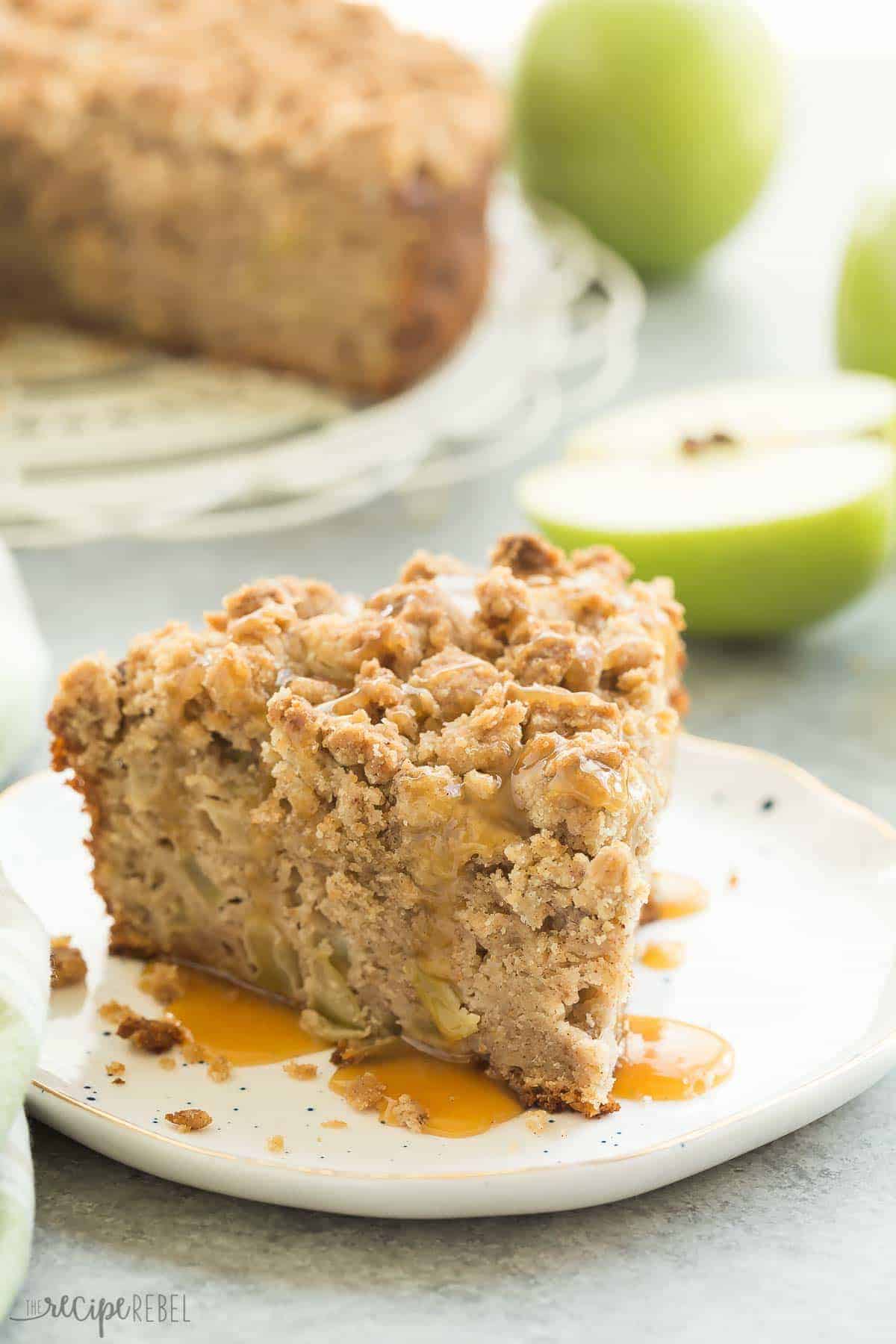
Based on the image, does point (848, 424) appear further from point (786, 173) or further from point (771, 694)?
point (786, 173)

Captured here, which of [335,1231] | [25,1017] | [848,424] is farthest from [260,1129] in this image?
[848,424]

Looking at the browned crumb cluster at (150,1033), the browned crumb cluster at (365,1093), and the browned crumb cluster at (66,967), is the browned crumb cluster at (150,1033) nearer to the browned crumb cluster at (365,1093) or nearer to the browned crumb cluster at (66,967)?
the browned crumb cluster at (66,967)

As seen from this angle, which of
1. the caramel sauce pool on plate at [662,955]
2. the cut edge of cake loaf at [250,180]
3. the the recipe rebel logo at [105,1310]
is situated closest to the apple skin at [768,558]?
the caramel sauce pool on plate at [662,955]

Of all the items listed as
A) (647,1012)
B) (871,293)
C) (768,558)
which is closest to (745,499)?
(768,558)

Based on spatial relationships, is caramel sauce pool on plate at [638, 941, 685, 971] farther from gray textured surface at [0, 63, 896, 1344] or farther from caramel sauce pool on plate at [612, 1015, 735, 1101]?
gray textured surface at [0, 63, 896, 1344]

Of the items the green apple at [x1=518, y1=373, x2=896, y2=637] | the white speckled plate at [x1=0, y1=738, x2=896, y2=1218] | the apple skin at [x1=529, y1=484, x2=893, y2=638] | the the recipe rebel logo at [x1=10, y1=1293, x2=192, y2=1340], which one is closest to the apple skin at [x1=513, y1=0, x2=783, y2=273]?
the green apple at [x1=518, y1=373, x2=896, y2=637]

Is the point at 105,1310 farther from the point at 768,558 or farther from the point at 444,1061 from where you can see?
the point at 768,558
